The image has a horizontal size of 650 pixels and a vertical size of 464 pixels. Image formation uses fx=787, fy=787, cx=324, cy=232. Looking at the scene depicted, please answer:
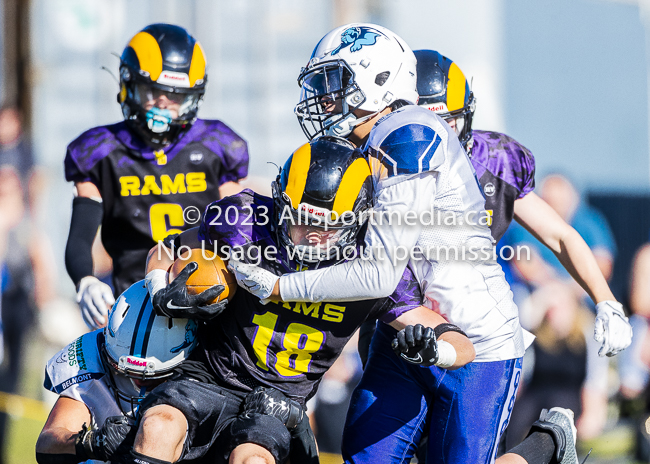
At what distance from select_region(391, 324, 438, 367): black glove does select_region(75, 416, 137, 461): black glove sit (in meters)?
0.95

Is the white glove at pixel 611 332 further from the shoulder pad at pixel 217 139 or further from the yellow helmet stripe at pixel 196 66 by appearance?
the yellow helmet stripe at pixel 196 66

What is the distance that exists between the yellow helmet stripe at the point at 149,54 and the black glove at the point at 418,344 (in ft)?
6.27

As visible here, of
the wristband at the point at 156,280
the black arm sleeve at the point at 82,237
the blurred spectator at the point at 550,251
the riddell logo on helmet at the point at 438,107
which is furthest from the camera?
the blurred spectator at the point at 550,251

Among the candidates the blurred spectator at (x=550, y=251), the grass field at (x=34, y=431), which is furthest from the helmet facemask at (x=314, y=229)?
the grass field at (x=34, y=431)

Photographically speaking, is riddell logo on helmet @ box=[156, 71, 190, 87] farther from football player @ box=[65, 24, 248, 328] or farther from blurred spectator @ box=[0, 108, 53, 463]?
blurred spectator @ box=[0, 108, 53, 463]

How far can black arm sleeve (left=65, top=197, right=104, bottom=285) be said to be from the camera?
11.6ft

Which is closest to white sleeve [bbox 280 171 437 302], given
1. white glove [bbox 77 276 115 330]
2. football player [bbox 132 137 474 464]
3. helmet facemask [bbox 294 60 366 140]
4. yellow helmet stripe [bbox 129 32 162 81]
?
football player [bbox 132 137 474 464]

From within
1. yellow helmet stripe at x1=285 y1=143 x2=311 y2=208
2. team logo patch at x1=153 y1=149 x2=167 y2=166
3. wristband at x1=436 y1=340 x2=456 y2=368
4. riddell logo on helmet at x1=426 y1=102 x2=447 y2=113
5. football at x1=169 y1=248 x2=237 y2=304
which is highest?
riddell logo on helmet at x1=426 y1=102 x2=447 y2=113

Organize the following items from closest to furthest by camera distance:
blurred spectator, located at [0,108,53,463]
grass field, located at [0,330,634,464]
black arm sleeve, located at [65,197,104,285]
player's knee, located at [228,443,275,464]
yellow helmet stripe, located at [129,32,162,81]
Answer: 1. player's knee, located at [228,443,275,464]
2. black arm sleeve, located at [65,197,104,285]
3. yellow helmet stripe, located at [129,32,162,81]
4. grass field, located at [0,330,634,464]
5. blurred spectator, located at [0,108,53,463]

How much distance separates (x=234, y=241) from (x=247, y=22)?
26.9 feet

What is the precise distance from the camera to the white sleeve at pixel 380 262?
2.57 meters

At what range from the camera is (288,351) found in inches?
108

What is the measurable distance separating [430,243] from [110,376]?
4.35ft

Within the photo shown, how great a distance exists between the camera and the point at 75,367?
304 centimetres
